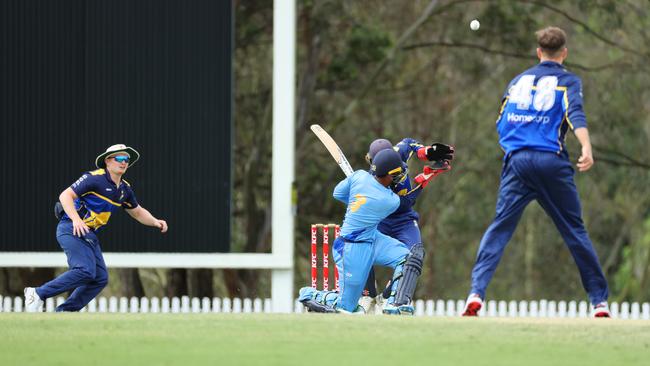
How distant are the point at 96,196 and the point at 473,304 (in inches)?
153

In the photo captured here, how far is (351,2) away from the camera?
2950 centimetres

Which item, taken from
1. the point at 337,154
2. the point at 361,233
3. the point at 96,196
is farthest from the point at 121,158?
the point at 361,233

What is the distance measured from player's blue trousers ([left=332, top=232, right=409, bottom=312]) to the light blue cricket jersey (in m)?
0.10

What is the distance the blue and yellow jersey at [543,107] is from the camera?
10414mm

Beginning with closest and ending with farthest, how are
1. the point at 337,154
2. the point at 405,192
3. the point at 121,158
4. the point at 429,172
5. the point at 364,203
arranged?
the point at 364,203 < the point at 121,158 < the point at 337,154 < the point at 429,172 < the point at 405,192

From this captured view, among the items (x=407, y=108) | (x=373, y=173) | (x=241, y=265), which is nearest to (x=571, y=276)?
(x=407, y=108)

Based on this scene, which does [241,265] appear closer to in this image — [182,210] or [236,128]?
[182,210]

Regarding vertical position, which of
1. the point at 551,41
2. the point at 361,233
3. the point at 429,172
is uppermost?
the point at 551,41

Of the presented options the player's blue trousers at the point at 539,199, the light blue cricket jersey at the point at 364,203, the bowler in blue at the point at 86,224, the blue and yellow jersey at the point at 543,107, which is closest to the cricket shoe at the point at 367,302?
the light blue cricket jersey at the point at 364,203

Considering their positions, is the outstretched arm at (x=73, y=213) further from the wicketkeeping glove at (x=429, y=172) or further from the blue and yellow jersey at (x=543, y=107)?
the blue and yellow jersey at (x=543, y=107)

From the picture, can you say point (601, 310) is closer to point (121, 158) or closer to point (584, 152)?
point (584, 152)

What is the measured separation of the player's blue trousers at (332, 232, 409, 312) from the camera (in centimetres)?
1238

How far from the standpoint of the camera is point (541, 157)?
10.4m

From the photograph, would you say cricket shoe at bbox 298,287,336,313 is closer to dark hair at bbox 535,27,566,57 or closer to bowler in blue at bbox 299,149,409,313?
bowler in blue at bbox 299,149,409,313
